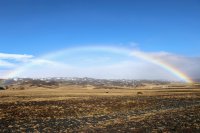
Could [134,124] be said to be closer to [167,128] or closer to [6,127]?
[167,128]

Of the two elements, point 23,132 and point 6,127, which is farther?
point 6,127

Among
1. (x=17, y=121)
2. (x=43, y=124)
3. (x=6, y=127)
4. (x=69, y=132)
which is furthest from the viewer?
(x=17, y=121)

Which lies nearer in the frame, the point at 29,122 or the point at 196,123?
the point at 196,123

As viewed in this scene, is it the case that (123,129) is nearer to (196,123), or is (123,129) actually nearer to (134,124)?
(134,124)

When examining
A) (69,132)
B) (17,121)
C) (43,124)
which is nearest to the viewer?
(69,132)

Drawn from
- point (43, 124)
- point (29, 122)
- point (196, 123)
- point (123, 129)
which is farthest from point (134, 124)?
point (29, 122)

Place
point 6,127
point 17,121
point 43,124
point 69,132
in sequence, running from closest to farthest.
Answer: point 69,132
point 6,127
point 43,124
point 17,121

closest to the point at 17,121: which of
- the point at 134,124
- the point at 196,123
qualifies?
the point at 134,124
